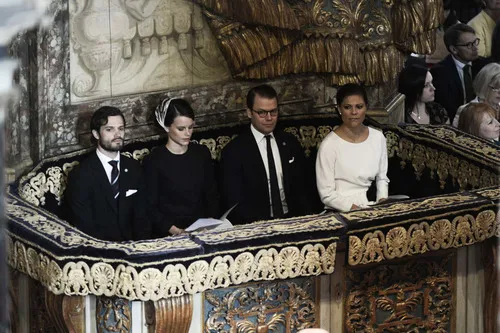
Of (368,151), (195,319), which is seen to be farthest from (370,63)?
(195,319)

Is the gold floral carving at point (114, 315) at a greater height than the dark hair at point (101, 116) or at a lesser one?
lesser

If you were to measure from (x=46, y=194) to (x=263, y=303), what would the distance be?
6.24ft

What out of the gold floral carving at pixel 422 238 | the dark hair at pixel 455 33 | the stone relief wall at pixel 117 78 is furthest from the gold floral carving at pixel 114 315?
the dark hair at pixel 455 33

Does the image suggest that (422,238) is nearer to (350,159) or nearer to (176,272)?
(350,159)

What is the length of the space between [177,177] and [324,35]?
80.4 inches

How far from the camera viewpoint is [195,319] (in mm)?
5145

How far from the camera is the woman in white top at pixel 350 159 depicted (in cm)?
680

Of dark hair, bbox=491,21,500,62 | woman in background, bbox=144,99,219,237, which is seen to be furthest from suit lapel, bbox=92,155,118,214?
dark hair, bbox=491,21,500,62

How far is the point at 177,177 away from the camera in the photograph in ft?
22.0

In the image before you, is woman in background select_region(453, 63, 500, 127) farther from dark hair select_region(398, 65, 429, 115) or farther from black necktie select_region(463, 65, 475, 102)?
black necktie select_region(463, 65, 475, 102)

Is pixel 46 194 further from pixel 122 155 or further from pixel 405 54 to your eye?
pixel 405 54

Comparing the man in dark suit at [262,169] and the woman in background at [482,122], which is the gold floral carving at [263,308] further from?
the woman in background at [482,122]

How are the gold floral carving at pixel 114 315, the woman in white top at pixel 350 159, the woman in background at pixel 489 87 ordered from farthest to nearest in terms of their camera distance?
the woman in background at pixel 489 87 < the woman in white top at pixel 350 159 < the gold floral carving at pixel 114 315

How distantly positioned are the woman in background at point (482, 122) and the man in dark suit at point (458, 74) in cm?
152
